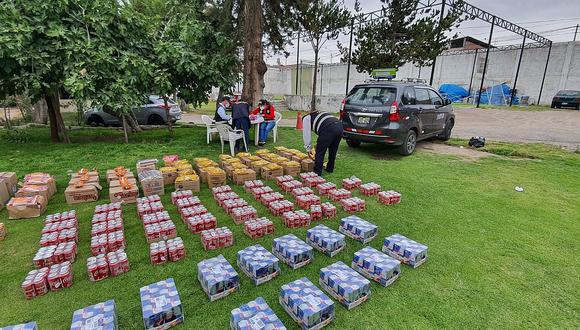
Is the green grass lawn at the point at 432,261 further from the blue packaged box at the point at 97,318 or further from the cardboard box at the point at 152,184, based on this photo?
the cardboard box at the point at 152,184

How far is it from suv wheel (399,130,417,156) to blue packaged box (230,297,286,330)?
18.7ft

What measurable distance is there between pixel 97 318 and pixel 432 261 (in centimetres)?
294

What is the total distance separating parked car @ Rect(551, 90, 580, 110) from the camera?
63.6ft

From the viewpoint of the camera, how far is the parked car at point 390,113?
6.34 metres

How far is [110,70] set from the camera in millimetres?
6793

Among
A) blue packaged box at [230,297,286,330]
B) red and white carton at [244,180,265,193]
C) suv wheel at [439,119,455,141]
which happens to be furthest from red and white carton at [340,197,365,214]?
suv wheel at [439,119,455,141]

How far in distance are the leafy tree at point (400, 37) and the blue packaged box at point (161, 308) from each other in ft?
47.3

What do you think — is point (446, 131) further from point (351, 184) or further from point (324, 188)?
point (324, 188)

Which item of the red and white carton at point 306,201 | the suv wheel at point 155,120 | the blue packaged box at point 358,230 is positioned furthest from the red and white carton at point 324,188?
the suv wheel at point 155,120

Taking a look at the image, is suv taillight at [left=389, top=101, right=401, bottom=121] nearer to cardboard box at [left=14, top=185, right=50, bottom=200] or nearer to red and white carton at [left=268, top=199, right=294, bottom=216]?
red and white carton at [left=268, top=199, right=294, bottom=216]

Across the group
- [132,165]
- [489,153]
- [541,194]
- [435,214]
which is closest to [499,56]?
[489,153]

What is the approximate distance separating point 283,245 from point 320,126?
2872 millimetres

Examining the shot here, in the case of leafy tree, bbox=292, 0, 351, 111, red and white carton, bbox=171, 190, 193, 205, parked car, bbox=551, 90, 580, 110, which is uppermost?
leafy tree, bbox=292, 0, 351, 111

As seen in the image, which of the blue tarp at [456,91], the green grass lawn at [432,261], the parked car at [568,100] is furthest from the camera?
the blue tarp at [456,91]
